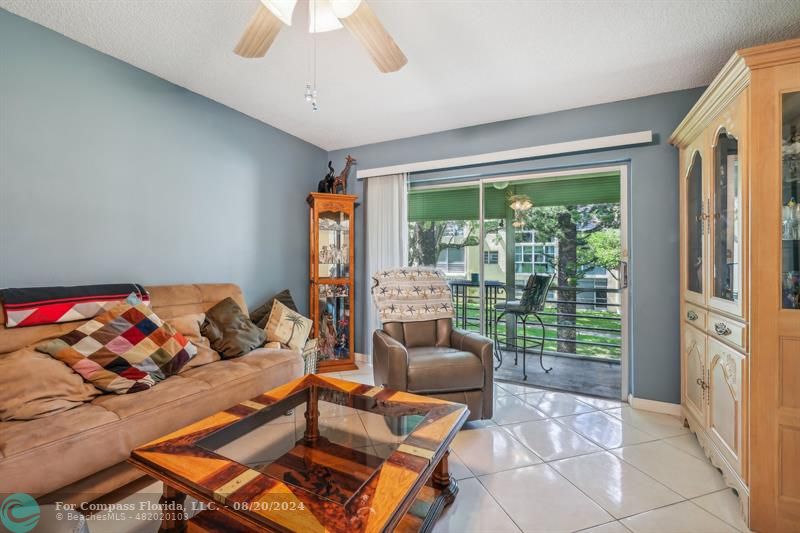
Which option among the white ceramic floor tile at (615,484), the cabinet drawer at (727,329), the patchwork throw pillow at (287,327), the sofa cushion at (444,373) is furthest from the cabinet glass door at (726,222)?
the patchwork throw pillow at (287,327)

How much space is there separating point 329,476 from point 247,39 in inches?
74.9

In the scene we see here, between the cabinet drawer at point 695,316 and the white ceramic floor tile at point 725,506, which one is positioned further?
the cabinet drawer at point 695,316

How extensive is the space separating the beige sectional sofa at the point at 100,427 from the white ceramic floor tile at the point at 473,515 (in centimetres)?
128

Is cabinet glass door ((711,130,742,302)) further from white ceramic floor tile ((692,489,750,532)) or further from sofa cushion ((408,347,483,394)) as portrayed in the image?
sofa cushion ((408,347,483,394))

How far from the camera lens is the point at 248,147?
312cm

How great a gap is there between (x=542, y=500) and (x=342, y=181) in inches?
128

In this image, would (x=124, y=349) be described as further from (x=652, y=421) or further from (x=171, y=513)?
(x=652, y=421)

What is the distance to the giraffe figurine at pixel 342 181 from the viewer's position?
3.74 m

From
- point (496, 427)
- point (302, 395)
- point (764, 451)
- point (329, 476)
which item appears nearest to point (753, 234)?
point (764, 451)

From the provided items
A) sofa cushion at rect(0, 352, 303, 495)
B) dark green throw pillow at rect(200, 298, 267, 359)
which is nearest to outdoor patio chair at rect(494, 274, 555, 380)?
dark green throw pillow at rect(200, 298, 267, 359)

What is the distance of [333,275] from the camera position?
12.1ft

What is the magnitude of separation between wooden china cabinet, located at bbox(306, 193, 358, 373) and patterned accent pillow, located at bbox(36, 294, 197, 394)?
64.5 inches

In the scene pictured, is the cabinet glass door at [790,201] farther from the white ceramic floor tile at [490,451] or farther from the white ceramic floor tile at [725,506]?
the white ceramic floor tile at [490,451]

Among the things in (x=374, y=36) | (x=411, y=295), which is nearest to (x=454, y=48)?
(x=374, y=36)
